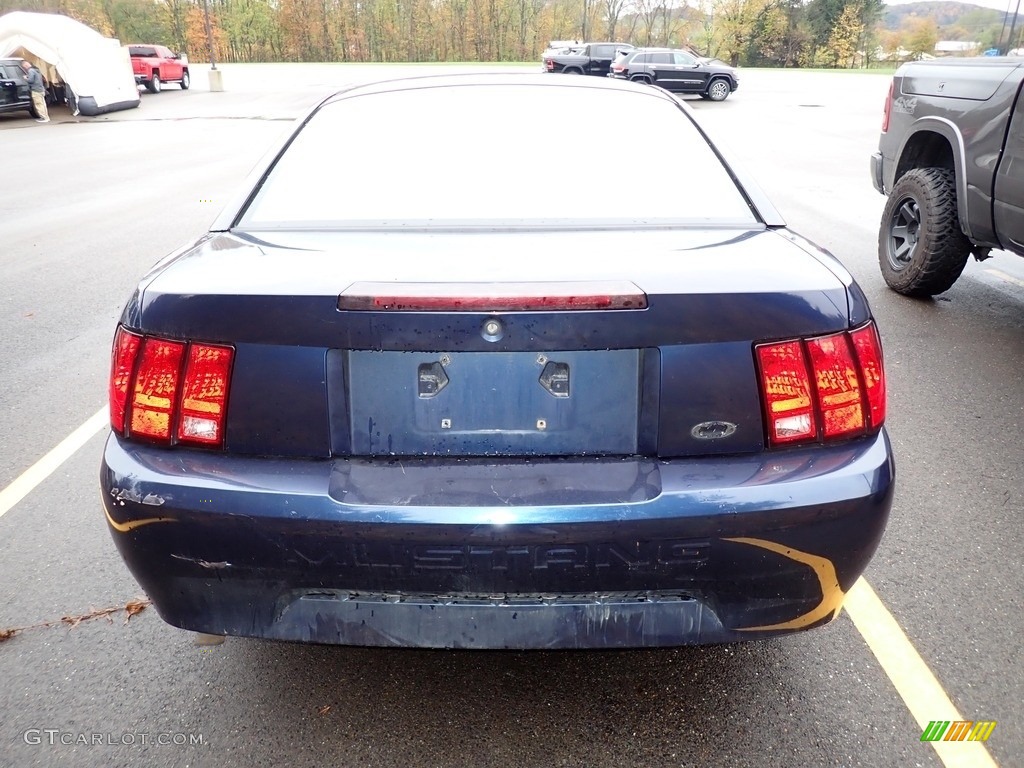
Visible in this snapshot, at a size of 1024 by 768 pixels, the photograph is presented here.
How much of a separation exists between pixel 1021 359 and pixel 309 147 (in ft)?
14.5

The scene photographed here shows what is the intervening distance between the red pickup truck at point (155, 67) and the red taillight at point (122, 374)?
3768 cm

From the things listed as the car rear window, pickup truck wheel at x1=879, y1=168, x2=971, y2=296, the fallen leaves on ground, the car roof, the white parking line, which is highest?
the car roof

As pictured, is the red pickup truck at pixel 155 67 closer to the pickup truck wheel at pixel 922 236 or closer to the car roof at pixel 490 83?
the pickup truck wheel at pixel 922 236

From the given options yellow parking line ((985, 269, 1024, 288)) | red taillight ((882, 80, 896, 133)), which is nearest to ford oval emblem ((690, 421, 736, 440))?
red taillight ((882, 80, 896, 133))

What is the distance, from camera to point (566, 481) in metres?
1.84

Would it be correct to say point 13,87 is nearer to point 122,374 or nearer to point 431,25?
point 122,374

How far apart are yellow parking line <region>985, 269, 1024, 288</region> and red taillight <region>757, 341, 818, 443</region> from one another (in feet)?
19.3

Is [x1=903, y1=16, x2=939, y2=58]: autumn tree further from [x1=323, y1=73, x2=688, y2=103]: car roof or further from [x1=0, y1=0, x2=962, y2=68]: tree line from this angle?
[x1=323, y1=73, x2=688, y2=103]: car roof

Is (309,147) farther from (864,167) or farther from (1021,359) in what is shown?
(864,167)

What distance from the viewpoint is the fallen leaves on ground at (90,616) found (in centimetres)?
258

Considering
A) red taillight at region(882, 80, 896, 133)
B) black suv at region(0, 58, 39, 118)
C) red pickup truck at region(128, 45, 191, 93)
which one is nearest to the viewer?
red taillight at region(882, 80, 896, 133)

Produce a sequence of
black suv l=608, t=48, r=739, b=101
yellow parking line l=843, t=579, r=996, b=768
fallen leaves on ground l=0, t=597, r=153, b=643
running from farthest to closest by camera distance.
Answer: black suv l=608, t=48, r=739, b=101 → fallen leaves on ground l=0, t=597, r=153, b=643 → yellow parking line l=843, t=579, r=996, b=768

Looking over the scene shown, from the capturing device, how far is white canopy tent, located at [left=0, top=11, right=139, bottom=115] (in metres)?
24.4

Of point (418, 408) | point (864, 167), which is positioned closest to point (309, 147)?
point (418, 408)
